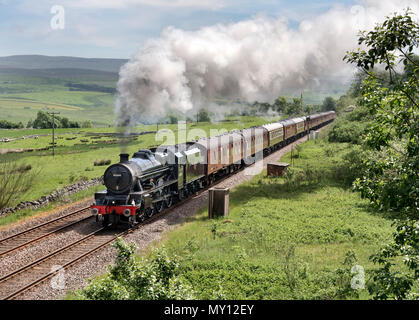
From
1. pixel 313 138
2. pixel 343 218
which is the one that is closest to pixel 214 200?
pixel 343 218

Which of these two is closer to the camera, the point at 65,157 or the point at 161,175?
the point at 161,175

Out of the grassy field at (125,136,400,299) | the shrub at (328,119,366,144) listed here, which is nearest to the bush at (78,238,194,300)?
the grassy field at (125,136,400,299)

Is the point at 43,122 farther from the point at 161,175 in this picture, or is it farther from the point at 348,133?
the point at 161,175

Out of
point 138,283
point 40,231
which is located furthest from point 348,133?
point 138,283

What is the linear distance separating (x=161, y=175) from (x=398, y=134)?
1406 cm

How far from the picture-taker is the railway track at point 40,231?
15375 millimetres

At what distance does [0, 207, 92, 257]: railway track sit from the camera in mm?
15375

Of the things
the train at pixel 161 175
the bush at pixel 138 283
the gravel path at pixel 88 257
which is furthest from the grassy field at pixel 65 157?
the bush at pixel 138 283

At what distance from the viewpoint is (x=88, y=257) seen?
1402 centimetres

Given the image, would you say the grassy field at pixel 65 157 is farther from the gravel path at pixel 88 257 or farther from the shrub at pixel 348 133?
the shrub at pixel 348 133
